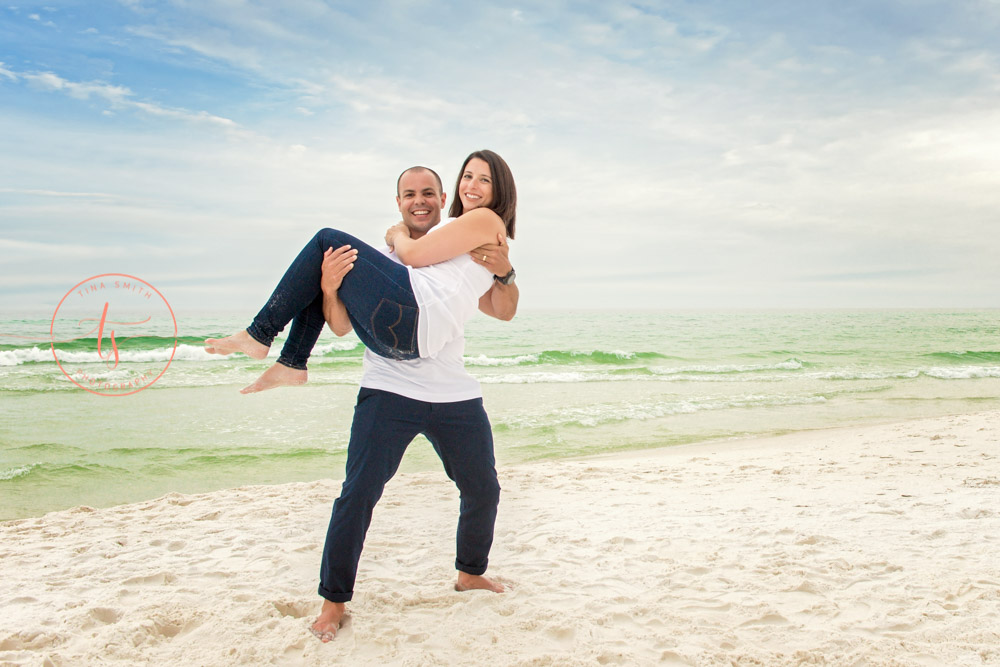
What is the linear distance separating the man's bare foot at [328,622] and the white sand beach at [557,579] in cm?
4

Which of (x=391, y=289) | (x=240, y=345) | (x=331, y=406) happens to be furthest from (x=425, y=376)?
(x=331, y=406)

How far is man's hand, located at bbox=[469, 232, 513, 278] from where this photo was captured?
2521 mm

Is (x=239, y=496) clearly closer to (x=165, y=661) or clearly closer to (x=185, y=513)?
(x=185, y=513)

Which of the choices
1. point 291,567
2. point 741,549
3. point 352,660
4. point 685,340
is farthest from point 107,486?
point 685,340

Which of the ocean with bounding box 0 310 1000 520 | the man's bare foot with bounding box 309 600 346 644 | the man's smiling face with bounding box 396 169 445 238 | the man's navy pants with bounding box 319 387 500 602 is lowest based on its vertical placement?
the ocean with bounding box 0 310 1000 520

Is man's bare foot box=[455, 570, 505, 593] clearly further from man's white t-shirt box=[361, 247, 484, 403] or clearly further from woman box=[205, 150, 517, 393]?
woman box=[205, 150, 517, 393]

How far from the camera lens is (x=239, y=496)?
5.56 meters

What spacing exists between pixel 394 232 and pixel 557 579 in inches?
78.4

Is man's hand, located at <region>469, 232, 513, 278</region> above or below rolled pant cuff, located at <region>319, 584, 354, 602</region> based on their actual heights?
above

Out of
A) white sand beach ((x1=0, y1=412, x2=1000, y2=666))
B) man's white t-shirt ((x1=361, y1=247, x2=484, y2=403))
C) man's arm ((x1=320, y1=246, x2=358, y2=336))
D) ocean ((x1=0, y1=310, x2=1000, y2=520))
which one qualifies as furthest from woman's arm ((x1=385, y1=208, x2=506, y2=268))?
white sand beach ((x1=0, y1=412, x2=1000, y2=666))

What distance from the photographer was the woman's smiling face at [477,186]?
2.69 m

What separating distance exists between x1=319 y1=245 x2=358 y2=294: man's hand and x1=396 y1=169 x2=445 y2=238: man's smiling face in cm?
45

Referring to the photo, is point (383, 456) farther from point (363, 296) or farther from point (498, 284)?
point (498, 284)

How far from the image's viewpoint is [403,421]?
2.58 m
